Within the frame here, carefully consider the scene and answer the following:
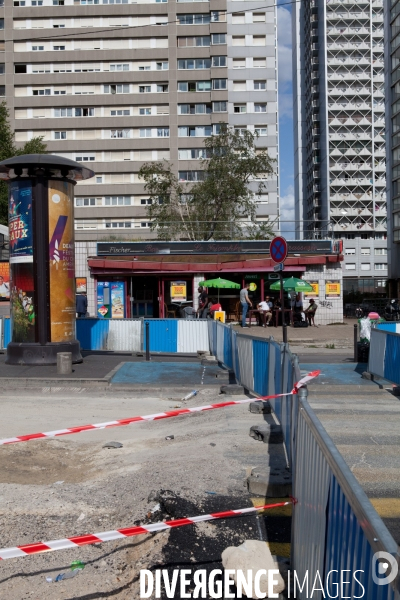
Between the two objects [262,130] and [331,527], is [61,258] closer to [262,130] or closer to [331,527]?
[331,527]

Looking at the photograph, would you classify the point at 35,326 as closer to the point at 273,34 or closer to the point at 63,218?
the point at 63,218

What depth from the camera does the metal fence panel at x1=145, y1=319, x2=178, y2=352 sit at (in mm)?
17172

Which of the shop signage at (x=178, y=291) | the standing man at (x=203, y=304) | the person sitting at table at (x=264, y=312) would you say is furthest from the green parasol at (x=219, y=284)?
the shop signage at (x=178, y=291)

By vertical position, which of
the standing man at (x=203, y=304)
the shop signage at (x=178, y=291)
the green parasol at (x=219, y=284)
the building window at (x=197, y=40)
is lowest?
the standing man at (x=203, y=304)

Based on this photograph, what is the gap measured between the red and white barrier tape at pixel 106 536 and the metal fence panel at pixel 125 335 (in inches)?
483

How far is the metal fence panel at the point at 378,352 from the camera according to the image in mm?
11734

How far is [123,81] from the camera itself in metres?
63.5

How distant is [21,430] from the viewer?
8617 mm

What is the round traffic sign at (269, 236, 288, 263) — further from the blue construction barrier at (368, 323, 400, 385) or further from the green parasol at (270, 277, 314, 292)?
the green parasol at (270, 277, 314, 292)

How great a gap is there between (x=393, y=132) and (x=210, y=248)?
127 ft

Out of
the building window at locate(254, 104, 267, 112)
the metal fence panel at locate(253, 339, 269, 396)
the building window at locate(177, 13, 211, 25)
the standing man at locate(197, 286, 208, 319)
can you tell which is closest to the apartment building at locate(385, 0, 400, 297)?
the building window at locate(254, 104, 267, 112)

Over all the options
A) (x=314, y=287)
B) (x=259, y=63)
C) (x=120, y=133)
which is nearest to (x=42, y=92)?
(x=120, y=133)

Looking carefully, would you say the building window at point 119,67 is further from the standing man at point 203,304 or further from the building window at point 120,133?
the standing man at point 203,304

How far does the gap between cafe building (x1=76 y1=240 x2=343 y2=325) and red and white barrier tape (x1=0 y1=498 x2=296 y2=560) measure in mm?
23869
